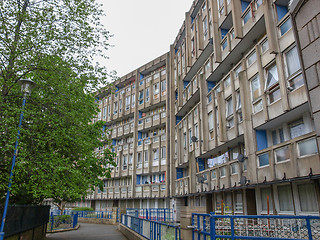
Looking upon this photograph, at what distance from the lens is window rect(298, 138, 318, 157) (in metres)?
10.4

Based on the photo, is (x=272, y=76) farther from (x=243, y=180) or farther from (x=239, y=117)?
(x=243, y=180)

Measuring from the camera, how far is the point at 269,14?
45.2 feet

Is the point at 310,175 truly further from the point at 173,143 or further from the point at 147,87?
the point at 147,87

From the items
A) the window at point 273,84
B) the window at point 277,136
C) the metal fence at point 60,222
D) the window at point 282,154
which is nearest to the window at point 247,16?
the window at point 273,84

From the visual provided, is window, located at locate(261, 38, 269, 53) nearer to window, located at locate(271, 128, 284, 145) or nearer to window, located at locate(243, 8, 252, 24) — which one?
window, located at locate(243, 8, 252, 24)

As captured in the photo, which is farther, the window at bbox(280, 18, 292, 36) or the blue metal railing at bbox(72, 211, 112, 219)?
the blue metal railing at bbox(72, 211, 112, 219)

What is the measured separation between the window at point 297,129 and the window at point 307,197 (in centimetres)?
227

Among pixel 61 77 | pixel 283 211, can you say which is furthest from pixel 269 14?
pixel 61 77

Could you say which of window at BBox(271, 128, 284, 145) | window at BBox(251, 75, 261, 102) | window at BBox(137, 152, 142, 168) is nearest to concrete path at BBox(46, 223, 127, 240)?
window at BBox(271, 128, 284, 145)

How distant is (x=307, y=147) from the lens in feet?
35.2

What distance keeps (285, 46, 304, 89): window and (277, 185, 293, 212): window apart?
4587 millimetres

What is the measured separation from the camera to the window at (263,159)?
13.1m

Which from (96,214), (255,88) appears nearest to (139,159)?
(96,214)

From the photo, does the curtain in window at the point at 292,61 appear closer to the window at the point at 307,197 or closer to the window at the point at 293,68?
the window at the point at 293,68
